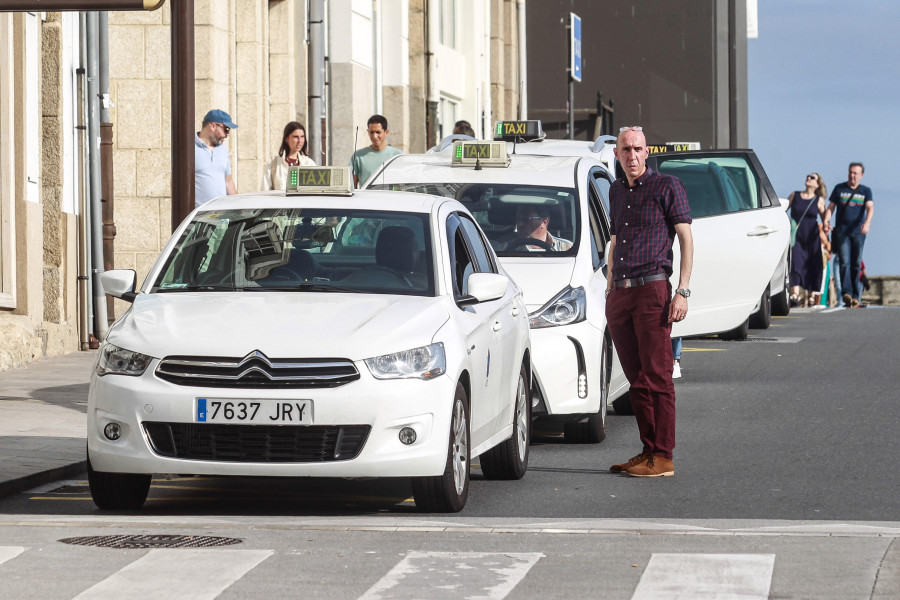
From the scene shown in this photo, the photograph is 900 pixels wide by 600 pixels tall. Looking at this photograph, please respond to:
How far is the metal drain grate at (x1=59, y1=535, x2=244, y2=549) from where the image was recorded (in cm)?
763

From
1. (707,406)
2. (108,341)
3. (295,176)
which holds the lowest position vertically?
(707,406)

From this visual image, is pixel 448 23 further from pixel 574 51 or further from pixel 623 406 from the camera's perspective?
pixel 623 406

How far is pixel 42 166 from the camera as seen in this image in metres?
18.5

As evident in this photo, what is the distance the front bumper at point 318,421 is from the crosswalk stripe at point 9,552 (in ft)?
2.83

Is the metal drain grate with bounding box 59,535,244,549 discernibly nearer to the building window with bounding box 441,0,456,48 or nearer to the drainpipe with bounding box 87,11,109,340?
the drainpipe with bounding box 87,11,109,340

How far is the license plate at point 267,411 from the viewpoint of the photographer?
8141mm

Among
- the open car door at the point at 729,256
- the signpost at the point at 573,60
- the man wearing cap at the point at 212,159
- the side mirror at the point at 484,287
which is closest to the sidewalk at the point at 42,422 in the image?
the man wearing cap at the point at 212,159

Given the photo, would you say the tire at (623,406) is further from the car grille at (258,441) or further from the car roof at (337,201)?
the car grille at (258,441)

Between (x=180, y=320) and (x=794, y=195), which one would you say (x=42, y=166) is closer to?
(x=180, y=320)

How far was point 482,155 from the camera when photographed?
495 inches

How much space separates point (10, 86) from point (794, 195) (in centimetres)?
1520

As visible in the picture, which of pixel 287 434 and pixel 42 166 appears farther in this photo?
pixel 42 166

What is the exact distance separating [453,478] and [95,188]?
1119 centimetres

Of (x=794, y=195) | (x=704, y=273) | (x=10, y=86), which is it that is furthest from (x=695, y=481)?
(x=794, y=195)
